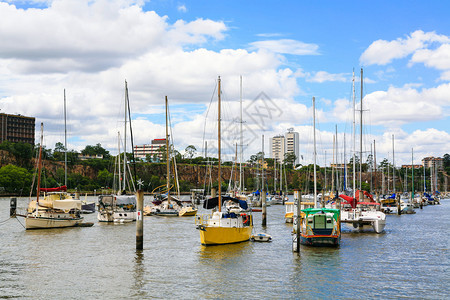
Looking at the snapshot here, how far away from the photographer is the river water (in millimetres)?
25406

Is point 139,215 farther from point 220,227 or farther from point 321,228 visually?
point 321,228

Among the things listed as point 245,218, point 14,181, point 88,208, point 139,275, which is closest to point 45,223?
point 245,218

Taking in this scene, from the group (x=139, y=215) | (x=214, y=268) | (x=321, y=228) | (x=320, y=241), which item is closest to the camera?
(x=214, y=268)

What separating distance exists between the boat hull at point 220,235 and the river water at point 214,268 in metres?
0.80

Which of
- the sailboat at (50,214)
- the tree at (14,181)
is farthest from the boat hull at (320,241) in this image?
the tree at (14,181)

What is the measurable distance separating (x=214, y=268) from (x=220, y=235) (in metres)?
7.62

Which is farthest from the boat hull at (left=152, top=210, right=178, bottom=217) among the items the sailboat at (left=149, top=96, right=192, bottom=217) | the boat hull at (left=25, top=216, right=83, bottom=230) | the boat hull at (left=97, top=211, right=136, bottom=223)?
the boat hull at (left=25, top=216, right=83, bottom=230)

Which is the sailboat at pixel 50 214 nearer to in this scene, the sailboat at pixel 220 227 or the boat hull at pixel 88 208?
the sailboat at pixel 220 227

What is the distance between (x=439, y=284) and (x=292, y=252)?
11789mm

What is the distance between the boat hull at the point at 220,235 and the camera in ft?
126

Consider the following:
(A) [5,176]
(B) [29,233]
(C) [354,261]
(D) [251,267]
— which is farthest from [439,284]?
(A) [5,176]

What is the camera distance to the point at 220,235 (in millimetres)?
38688

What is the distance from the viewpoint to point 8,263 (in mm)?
33094

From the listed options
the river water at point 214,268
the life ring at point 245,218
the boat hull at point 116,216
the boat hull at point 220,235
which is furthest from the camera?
the boat hull at point 116,216
